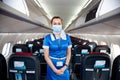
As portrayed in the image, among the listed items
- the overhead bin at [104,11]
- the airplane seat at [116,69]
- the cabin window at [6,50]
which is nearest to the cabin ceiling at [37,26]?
the overhead bin at [104,11]

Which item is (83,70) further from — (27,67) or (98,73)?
(27,67)

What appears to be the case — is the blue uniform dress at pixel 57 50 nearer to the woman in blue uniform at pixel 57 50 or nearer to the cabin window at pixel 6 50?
the woman in blue uniform at pixel 57 50

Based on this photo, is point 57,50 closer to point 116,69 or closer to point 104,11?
point 116,69

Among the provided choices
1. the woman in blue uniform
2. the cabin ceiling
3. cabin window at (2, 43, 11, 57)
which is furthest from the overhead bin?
cabin window at (2, 43, 11, 57)

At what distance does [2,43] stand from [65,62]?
4.95 metres

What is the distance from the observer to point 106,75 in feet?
14.1

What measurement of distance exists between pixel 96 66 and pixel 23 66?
124 cm

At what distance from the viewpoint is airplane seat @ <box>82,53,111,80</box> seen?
4.08 m

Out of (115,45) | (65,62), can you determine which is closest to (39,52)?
(65,62)

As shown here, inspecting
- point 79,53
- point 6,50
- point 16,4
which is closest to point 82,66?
point 16,4

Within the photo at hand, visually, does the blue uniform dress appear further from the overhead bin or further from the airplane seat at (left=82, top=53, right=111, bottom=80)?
the overhead bin

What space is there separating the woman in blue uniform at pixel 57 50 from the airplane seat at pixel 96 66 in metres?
0.35

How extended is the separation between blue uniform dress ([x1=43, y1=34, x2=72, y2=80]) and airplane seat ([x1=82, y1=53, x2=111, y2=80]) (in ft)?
1.27

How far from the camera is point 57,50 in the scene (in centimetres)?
422
